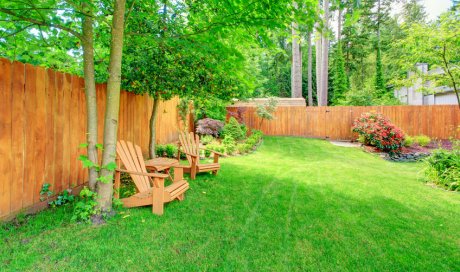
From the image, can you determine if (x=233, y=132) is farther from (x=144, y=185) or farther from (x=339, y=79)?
(x=339, y=79)

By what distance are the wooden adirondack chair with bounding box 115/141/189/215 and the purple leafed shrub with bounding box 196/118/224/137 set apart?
588 cm

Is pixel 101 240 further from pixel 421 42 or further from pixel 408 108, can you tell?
pixel 408 108

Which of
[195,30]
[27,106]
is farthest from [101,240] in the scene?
[195,30]

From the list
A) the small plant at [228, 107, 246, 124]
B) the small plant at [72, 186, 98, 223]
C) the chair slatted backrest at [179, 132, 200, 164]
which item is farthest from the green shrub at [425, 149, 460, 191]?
the small plant at [228, 107, 246, 124]

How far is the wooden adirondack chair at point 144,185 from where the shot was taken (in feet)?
10.2

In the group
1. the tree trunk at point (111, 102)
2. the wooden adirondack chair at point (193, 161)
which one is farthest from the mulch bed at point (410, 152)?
the tree trunk at point (111, 102)

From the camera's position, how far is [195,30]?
3512 mm

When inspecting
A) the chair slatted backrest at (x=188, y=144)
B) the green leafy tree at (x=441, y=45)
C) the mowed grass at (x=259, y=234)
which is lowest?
the mowed grass at (x=259, y=234)

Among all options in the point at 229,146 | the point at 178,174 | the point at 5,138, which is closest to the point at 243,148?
the point at 229,146

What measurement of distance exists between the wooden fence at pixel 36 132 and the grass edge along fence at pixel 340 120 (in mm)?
9804

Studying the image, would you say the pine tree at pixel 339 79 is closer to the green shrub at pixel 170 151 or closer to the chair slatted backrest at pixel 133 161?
the green shrub at pixel 170 151

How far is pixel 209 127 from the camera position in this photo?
10031mm

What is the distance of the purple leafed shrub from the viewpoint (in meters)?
9.80

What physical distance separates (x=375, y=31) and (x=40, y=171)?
30798 millimetres
